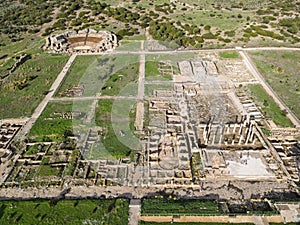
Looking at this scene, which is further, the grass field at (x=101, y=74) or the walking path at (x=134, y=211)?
the grass field at (x=101, y=74)

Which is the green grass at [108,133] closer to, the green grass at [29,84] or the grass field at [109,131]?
the grass field at [109,131]

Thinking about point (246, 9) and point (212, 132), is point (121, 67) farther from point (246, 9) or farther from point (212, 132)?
point (246, 9)

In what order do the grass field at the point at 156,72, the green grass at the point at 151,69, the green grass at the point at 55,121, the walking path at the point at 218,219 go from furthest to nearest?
1. the green grass at the point at 151,69
2. the grass field at the point at 156,72
3. the green grass at the point at 55,121
4. the walking path at the point at 218,219

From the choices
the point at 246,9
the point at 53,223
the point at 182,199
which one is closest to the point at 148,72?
the point at 182,199

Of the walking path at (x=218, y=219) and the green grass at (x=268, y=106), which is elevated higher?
the green grass at (x=268, y=106)

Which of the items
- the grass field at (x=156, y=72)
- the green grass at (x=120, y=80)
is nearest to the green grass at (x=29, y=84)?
the green grass at (x=120, y=80)

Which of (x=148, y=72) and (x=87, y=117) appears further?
(x=148, y=72)
